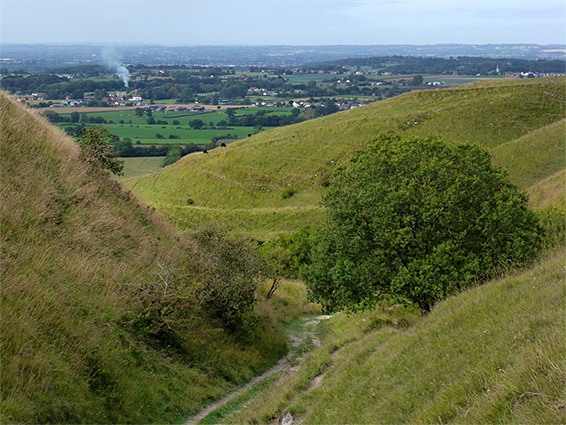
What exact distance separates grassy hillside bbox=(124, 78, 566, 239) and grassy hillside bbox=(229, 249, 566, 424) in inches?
1664

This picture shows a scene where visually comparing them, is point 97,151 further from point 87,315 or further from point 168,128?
point 168,128

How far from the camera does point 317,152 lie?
6844 centimetres

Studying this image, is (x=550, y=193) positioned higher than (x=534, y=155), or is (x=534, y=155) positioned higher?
(x=534, y=155)

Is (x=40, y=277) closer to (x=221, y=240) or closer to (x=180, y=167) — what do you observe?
(x=221, y=240)

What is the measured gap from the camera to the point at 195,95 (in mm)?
176000

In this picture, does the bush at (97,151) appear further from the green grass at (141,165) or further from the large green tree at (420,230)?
the green grass at (141,165)

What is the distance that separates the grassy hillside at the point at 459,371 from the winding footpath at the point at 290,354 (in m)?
1.05

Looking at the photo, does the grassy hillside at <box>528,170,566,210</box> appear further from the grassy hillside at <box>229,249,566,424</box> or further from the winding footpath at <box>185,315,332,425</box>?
the grassy hillside at <box>229,249,566,424</box>

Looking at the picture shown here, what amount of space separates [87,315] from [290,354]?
9257mm

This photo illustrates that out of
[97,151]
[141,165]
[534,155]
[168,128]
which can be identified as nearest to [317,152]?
[534,155]

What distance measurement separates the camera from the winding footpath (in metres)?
12.3

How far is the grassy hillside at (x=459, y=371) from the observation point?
5.68 meters

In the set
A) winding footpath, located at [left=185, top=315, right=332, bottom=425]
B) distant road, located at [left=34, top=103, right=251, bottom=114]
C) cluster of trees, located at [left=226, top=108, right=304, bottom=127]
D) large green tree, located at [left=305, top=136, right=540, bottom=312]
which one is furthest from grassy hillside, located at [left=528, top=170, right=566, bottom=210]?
cluster of trees, located at [left=226, top=108, right=304, bottom=127]

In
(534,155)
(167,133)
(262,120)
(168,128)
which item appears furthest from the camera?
(262,120)
